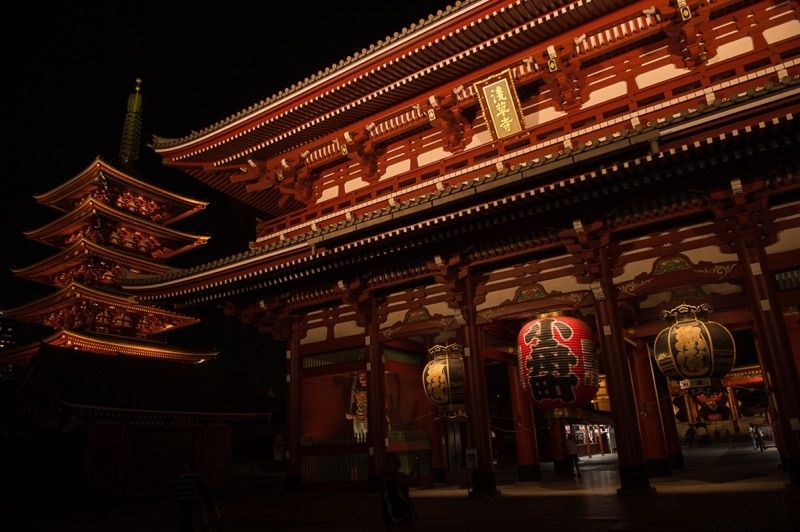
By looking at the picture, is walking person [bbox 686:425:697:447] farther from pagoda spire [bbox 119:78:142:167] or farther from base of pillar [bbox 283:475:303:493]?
pagoda spire [bbox 119:78:142:167]

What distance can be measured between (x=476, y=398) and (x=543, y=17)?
897 cm

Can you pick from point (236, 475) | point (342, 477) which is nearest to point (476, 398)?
point (342, 477)

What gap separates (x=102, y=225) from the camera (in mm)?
29547

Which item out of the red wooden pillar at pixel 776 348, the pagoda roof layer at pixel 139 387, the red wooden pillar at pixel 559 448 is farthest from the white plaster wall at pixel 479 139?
the pagoda roof layer at pixel 139 387

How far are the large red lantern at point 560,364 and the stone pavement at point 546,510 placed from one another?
1.91m

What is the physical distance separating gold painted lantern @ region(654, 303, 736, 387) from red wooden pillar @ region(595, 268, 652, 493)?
94cm

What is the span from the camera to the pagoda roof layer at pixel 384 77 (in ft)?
41.0

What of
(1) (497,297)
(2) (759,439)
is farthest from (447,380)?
(2) (759,439)

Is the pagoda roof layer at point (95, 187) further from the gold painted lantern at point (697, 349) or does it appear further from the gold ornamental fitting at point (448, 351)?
the gold painted lantern at point (697, 349)

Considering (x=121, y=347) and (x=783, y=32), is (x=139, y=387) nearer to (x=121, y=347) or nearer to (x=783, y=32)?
(x=121, y=347)

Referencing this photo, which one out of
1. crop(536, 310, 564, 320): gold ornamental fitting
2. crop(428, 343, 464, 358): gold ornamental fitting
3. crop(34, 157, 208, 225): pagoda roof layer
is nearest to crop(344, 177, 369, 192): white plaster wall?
crop(428, 343, 464, 358): gold ornamental fitting

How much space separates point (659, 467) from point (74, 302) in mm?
27796

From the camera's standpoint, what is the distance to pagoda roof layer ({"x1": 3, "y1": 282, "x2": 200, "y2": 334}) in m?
27.0

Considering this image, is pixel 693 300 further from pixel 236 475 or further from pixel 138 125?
pixel 138 125
